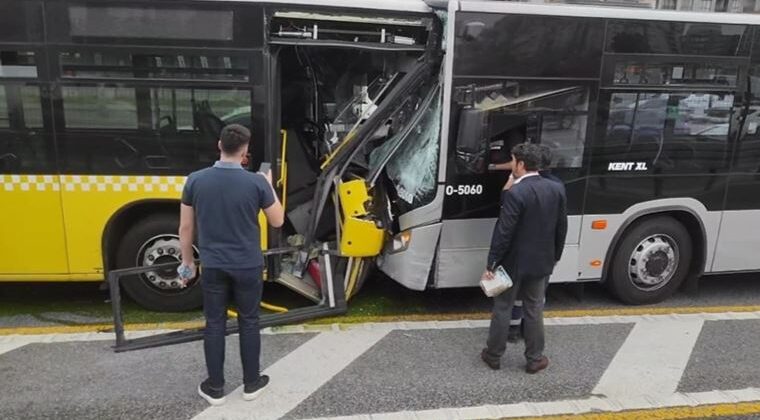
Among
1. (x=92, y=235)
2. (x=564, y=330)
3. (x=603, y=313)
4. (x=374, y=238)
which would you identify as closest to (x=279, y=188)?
(x=374, y=238)

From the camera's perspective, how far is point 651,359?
4906 mm

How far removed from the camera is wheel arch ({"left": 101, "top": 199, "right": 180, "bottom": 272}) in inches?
205

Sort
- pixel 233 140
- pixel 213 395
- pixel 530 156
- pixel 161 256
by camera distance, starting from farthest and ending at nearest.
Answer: pixel 161 256
pixel 530 156
pixel 213 395
pixel 233 140

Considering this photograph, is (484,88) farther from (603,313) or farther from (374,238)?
(603,313)

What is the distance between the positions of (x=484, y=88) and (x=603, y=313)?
236cm

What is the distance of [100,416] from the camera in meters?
3.88

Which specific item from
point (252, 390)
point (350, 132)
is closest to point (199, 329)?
point (252, 390)

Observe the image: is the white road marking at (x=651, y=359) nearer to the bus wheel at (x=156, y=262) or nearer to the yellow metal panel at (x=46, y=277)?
the bus wheel at (x=156, y=262)

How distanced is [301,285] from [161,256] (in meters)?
1.21

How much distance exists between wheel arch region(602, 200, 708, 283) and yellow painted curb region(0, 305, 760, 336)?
35 centimetres

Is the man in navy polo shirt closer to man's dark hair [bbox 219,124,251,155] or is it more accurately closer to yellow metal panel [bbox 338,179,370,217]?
man's dark hair [bbox 219,124,251,155]

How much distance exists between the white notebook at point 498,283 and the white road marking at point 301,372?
111cm

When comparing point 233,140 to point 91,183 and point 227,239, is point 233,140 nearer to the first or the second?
point 227,239

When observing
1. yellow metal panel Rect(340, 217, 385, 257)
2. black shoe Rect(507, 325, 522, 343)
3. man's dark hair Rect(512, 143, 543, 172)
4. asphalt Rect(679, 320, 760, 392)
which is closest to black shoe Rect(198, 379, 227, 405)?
yellow metal panel Rect(340, 217, 385, 257)
